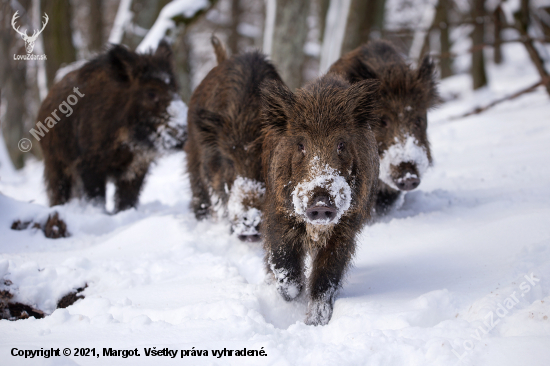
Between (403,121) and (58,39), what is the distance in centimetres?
1055

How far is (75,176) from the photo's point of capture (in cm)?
612

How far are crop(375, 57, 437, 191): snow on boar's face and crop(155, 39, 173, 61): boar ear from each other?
10.1 ft

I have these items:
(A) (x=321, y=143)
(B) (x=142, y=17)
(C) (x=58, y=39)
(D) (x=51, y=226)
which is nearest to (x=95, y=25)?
(C) (x=58, y=39)

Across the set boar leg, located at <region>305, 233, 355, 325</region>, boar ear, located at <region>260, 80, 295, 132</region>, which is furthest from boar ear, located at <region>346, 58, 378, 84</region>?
boar leg, located at <region>305, 233, 355, 325</region>

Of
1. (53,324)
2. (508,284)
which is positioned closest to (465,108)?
(508,284)

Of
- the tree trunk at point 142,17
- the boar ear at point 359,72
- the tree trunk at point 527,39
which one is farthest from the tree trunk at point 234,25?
the boar ear at point 359,72

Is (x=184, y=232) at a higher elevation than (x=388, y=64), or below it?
below

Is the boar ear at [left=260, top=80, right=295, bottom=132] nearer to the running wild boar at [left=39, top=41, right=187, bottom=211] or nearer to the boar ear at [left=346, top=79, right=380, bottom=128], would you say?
the boar ear at [left=346, top=79, right=380, bottom=128]

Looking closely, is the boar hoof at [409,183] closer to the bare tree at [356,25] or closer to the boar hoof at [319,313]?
the boar hoof at [319,313]

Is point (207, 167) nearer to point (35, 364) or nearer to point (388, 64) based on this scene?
point (388, 64)

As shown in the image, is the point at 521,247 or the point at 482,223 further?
the point at 482,223

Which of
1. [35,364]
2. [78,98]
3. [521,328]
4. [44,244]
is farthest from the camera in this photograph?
[78,98]

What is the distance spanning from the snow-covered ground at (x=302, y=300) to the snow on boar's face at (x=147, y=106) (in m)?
0.92

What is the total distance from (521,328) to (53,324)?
2.53 metres
